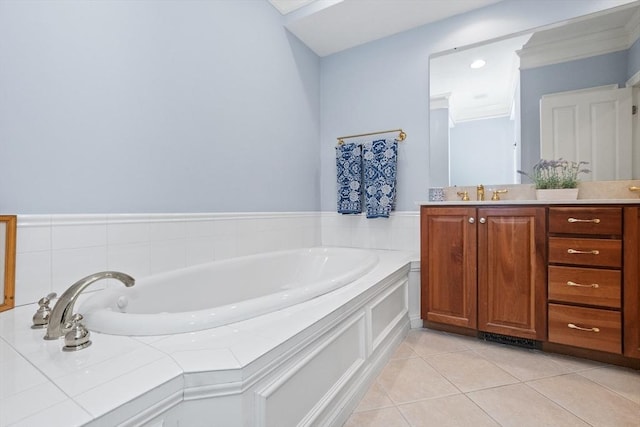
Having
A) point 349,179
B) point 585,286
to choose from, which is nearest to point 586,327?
point 585,286

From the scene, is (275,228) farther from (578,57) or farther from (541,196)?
(578,57)

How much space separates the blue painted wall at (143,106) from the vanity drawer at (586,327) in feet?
6.38

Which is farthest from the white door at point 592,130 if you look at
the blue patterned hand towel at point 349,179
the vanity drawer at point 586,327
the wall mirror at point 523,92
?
the blue patterned hand towel at point 349,179

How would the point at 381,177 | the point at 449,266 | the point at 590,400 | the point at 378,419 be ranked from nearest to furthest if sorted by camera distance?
the point at 378,419 < the point at 590,400 < the point at 449,266 < the point at 381,177

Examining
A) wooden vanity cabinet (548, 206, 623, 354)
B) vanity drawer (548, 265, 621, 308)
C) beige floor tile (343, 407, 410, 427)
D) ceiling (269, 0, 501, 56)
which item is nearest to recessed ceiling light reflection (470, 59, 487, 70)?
ceiling (269, 0, 501, 56)

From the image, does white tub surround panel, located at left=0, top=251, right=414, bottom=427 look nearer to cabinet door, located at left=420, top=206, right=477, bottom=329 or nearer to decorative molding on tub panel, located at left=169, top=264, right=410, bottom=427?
decorative molding on tub panel, located at left=169, top=264, right=410, bottom=427

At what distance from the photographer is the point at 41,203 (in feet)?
3.89

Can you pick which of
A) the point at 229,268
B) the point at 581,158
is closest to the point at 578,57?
the point at 581,158

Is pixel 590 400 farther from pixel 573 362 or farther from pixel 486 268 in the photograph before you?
pixel 486 268

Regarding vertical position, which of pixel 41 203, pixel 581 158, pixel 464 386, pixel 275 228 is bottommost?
pixel 464 386

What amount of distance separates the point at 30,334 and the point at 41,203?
1.87ft

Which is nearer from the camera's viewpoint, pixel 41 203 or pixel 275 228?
pixel 41 203

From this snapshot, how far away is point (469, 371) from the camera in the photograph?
1.61m

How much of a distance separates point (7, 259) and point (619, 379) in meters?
2.73
